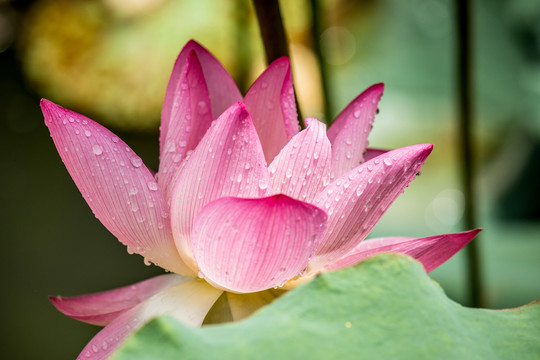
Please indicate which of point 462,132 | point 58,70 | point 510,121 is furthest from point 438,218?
point 58,70

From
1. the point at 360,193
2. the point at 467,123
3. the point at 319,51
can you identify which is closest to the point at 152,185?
the point at 360,193

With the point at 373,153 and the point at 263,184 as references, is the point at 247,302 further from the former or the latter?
the point at 373,153

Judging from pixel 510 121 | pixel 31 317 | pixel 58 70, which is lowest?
pixel 31 317

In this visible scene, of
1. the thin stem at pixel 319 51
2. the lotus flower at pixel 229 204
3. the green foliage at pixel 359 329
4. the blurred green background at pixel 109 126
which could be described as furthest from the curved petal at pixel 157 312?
the blurred green background at pixel 109 126

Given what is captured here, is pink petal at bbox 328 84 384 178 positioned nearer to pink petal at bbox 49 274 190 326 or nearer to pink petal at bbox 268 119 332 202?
pink petal at bbox 268 119 332 202

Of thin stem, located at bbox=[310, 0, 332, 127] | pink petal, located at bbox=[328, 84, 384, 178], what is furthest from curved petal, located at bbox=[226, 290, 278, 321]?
thin stem, located at bbox=[310, 0, 332, 127]

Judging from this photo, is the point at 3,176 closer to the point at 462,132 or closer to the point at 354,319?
the point at 462,132
